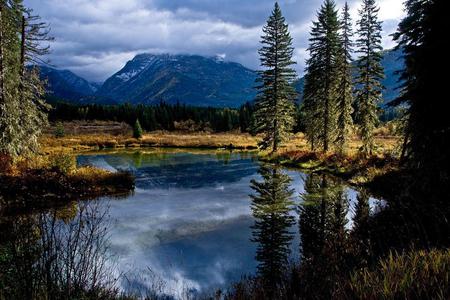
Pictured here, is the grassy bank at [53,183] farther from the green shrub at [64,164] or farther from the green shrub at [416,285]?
the green shrub at [416,285]

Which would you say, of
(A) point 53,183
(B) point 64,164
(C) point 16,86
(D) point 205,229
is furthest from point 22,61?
(D) point 205,229

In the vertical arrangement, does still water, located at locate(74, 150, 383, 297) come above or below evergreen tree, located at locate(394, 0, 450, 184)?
below

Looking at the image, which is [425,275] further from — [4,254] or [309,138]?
[309,138]

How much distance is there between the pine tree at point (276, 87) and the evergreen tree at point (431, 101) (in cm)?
2991

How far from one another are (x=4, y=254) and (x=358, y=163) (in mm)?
25489

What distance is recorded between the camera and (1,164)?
21.0 metres

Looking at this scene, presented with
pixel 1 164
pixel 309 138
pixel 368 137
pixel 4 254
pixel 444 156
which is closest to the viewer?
pixel 4 254

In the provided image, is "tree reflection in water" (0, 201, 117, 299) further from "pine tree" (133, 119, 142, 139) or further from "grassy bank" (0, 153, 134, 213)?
"pine tree" (133, 119, 142, 139)

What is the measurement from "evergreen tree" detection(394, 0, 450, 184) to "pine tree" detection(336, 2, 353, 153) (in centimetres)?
2218

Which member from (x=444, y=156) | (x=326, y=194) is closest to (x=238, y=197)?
(x=326, y=194)

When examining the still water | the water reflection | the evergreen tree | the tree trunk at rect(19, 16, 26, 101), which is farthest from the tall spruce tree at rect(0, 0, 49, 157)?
the evergreen tree

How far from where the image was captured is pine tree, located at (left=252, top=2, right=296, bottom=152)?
4456 cm

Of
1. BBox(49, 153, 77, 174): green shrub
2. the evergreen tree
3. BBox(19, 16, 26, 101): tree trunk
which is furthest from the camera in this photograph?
BBox(19, 16, 26, 101): tree trunk

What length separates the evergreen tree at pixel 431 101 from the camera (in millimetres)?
13328
